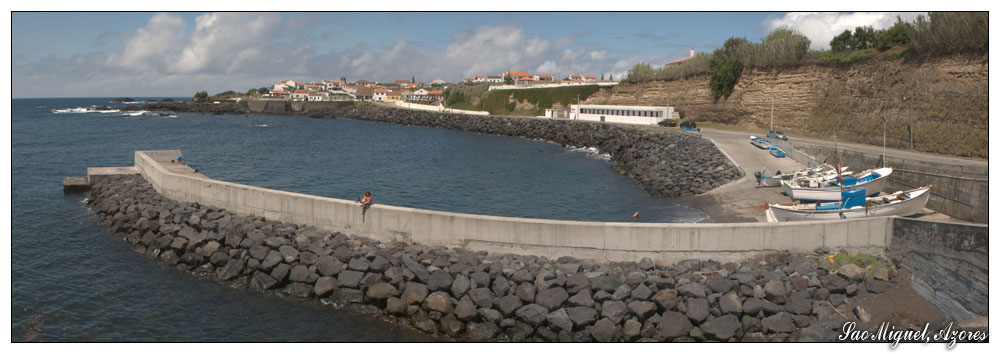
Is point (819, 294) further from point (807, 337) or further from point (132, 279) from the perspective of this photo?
point (132, 279)

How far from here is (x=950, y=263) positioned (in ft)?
43.9

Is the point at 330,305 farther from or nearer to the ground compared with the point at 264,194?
nearer to the ground

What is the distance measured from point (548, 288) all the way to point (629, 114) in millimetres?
59319

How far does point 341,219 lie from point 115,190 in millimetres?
14273

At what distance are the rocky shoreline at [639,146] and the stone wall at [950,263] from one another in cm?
1638

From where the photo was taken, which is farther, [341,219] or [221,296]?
[341,219]

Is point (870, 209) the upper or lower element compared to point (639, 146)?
lower

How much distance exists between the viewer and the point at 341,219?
61.7ft

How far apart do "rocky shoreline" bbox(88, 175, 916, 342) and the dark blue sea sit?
0.73 metres

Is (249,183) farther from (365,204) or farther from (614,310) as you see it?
(614,310)

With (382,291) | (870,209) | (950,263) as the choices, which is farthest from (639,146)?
(382,291)

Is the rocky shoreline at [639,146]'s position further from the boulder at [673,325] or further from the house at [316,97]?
the house at [316,97]

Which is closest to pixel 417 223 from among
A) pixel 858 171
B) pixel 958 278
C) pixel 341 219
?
pixel 341 219

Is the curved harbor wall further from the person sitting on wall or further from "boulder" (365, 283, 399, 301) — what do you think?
"boulder" (365, 283, 399, 301)
